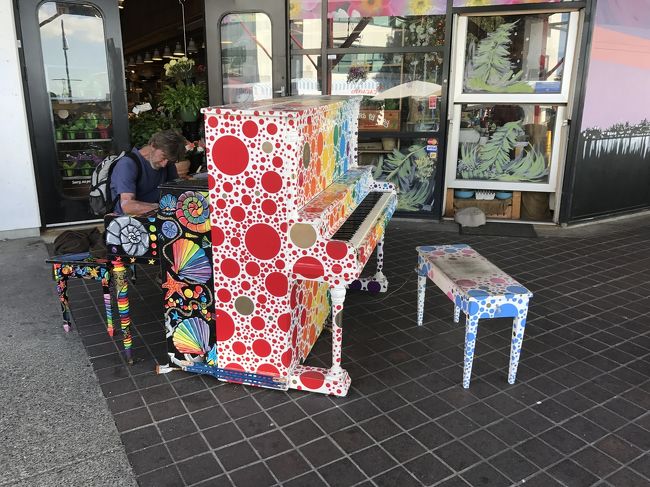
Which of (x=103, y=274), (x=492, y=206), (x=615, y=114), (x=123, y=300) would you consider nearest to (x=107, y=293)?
(x=103, y=274)

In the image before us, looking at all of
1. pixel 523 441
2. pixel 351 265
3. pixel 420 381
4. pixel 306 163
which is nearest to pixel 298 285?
pixel 351 265

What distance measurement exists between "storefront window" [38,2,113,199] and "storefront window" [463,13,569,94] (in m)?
4.08

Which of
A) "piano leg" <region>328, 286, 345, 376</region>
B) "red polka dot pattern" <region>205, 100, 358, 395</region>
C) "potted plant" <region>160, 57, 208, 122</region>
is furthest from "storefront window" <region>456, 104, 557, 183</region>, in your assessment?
"piano leg" <region>328, 286, 345, 376</region>

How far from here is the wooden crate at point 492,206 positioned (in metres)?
6.64

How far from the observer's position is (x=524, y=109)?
249 inches

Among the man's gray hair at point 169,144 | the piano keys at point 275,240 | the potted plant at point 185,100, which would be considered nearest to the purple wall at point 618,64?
the piano keys at point 275,240

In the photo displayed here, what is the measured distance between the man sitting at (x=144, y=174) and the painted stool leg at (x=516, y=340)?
232 cm

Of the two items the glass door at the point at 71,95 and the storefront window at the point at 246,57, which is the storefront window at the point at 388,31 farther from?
the glass door at the point at 71,95

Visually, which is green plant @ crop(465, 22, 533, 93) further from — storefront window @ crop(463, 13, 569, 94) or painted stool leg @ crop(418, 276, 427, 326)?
painted stool leg @ crop(418, 276, 427, 326)

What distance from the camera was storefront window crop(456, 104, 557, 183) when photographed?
20.8 ft

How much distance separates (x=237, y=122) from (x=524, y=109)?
465 centimetres

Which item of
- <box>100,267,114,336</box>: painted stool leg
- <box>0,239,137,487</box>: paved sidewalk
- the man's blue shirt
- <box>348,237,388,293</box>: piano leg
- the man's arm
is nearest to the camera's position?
<box>0,239,137,487</box>: paved sidewalk

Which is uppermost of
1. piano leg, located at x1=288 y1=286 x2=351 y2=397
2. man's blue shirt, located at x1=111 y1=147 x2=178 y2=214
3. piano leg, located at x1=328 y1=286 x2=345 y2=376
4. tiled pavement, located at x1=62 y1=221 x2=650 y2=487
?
man's blue shirt, located at x1=111 y1=147 x2=178 y2=214

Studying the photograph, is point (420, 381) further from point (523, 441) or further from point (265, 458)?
point (265, 458)
